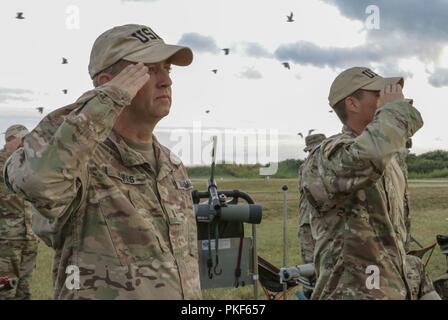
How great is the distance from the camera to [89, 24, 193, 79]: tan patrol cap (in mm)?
2479

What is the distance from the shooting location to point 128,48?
8.16 feet

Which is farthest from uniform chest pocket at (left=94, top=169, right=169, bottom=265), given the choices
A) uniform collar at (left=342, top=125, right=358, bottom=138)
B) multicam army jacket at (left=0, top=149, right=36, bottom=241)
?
multicam army jacket at (left=0, top=149, right=36, bottom=241)

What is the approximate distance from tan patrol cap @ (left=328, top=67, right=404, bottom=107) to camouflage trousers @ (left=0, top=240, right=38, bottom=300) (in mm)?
5065

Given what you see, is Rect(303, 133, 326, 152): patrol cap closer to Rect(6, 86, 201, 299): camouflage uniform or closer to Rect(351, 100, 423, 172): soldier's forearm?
Rect(351, 100, 423, 172): soldier's forearm

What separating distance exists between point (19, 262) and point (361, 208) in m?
5.39

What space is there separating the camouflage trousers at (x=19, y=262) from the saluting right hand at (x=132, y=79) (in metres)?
5.44

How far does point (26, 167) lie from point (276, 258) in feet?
33.4

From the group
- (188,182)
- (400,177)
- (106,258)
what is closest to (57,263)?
(106,258)

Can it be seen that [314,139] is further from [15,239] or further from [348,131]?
[348,131]

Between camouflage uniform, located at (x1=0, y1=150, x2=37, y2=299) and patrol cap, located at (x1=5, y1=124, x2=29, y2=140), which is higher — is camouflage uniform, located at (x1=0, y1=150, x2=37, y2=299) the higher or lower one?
the lower one

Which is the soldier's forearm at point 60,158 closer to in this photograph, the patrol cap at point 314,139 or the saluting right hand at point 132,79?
the saluting right hand at point 132,79

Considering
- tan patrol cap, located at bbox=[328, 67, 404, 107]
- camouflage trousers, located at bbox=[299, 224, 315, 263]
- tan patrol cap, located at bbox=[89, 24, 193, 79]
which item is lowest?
camouflage trousers, located at bbox=[299, 224, 315, 263]

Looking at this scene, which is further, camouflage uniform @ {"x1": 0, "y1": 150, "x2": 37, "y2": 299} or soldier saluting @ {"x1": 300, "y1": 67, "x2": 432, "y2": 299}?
camouflage uniform @ {"x1": 0, "y1": 150, "x2": 37, "y2": 299}

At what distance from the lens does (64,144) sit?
2051mm
